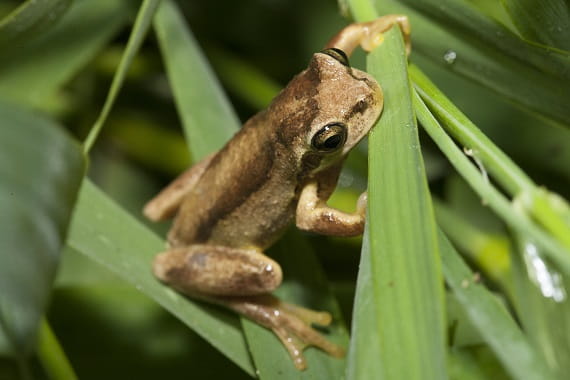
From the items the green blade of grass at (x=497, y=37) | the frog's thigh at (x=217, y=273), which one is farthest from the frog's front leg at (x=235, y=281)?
the green blade of grass at (x=497, y=37)

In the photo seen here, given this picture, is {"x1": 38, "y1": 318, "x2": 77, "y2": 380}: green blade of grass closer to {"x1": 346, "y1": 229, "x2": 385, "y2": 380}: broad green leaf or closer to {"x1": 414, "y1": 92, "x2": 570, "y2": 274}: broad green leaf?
{"x1": 346, "y1": 229, "x2": 385, "y2": 380}: broad green leaf

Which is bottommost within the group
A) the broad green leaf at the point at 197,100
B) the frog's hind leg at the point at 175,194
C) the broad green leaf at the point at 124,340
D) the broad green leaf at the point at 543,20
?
the broad green leaf at the point at 124,340

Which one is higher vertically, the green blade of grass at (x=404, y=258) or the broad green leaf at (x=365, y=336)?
the green blade of grass at (x=404, y=258)

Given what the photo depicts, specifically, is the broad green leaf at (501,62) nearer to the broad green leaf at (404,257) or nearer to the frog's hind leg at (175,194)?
the broad green leaf at (404,257)

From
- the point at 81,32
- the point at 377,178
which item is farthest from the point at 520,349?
the point at 81,32

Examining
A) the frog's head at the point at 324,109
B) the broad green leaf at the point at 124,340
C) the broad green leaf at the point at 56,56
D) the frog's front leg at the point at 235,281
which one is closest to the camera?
the frog's head at the point at 324,109

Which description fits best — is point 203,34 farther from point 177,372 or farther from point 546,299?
point 546,299

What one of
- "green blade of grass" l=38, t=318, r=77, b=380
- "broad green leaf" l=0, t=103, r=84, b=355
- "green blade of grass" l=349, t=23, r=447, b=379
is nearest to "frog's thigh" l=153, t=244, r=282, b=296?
"green blade of grass" l=38, t=318, r=77, b=380

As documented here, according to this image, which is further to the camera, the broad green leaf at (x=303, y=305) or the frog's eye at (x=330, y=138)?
the frog's eye at (x=330, y=138)
